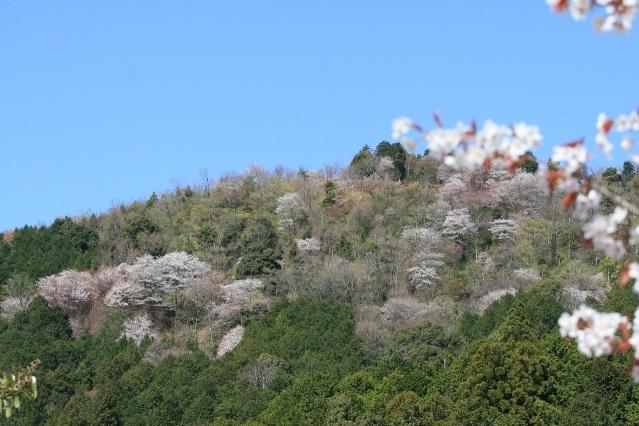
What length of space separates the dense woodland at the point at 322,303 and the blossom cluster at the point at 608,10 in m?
23.6

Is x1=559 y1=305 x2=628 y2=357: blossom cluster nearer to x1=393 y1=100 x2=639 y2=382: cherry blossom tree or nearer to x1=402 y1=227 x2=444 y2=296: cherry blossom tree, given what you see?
x1=393 y1=100 x2=639 y2=382: cherry blossom tree

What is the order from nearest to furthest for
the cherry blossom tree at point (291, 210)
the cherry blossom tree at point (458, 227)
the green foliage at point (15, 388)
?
the green foliage at point (15, 388) < the cherry blossom tree at point (458, 227) < the cherry blossom tree at point (291, 210)

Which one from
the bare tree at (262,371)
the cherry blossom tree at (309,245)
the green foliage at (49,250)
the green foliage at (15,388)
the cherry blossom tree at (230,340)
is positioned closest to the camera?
the green foliage at (15,388)

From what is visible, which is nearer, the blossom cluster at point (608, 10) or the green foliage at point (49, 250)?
the blossom cluster at point (608, 10)

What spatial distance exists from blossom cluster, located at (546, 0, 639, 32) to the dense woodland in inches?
928

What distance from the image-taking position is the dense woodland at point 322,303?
2958cm

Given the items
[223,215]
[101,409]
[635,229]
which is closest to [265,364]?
[101,409]

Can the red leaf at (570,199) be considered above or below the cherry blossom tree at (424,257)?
below

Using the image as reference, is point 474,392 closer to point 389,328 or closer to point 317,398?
point 317,398

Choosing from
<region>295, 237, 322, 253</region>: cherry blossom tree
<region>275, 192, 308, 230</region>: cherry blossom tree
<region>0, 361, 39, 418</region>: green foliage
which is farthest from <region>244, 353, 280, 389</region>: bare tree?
<region>0, 361, 39, 418</region>: green foliage

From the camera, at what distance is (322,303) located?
43781 millimetres

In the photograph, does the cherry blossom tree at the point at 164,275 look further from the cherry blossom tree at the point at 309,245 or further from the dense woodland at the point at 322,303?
the cherry blossom tree at the point at 309,245

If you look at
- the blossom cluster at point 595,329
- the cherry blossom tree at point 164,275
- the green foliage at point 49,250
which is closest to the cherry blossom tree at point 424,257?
the cherry blossom tree at point 164,275

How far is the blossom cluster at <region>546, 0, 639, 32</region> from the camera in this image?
3.01m
